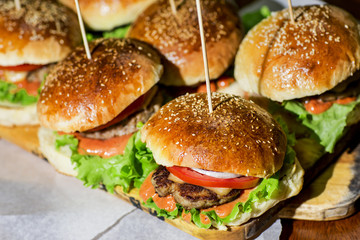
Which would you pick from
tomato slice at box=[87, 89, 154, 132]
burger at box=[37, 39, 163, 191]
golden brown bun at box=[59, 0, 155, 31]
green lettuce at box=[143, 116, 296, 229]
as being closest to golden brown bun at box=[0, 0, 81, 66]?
golden brown bun at box=[59, 0, 155, 31]

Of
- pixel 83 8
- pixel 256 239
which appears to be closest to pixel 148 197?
pixel 256 239

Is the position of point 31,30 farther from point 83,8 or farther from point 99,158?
point 99,158

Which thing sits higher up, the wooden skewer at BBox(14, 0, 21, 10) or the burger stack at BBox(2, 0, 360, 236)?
the wooden skewer at BBox(14, 0, 21, 10)

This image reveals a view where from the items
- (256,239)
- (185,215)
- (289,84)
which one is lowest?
(256,239)

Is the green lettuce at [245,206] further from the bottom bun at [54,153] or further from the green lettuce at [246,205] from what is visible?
the bottom bun at [54,153]

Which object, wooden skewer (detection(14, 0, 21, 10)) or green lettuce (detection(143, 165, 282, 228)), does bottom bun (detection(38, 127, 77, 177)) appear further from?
wooden skewer (detection(14, 0, 21, 10))

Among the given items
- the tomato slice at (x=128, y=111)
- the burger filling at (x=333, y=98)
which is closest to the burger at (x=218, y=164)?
the tomato slice at (x=128, y=111)
